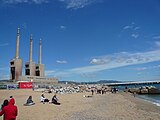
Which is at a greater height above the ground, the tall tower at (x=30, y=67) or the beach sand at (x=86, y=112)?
the tall tower at (x=30, y=67)

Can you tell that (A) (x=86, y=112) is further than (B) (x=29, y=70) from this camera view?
No

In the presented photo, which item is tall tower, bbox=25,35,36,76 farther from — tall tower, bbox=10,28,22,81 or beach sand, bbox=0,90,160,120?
beach sand, bbox=0,90,160,120

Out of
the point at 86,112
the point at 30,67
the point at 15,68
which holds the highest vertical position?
the point at 30,67

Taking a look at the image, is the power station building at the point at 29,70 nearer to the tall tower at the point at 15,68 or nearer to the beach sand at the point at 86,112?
the tall tower at the point at 15,68

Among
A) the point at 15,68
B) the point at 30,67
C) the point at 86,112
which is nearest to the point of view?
the point at 86,112

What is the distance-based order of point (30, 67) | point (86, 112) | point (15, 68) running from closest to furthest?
1. point (86, 112)
2. point (15, 68)
3. point (30, 67)

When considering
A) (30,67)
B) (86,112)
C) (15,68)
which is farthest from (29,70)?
(86,112)

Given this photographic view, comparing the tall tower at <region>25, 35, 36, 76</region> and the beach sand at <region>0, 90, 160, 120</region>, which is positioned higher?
the tall tower at <region>25, 35, 36, 76</region>

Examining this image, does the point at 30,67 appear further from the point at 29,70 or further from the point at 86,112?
the point at 86,112

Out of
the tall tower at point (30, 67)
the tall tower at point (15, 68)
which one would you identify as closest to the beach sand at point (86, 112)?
the tall tower at point (15, 68)

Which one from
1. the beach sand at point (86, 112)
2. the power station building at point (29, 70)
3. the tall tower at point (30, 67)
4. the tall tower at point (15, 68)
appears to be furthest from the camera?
the tall tower at point (30, 67)

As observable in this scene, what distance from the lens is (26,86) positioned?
2042 inches

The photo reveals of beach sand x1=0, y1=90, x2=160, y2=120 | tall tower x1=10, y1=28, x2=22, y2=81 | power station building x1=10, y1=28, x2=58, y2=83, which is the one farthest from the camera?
power station building x1=10, y1=28, x2=58, y2=83

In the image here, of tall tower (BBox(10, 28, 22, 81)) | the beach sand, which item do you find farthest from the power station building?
the beach sand
